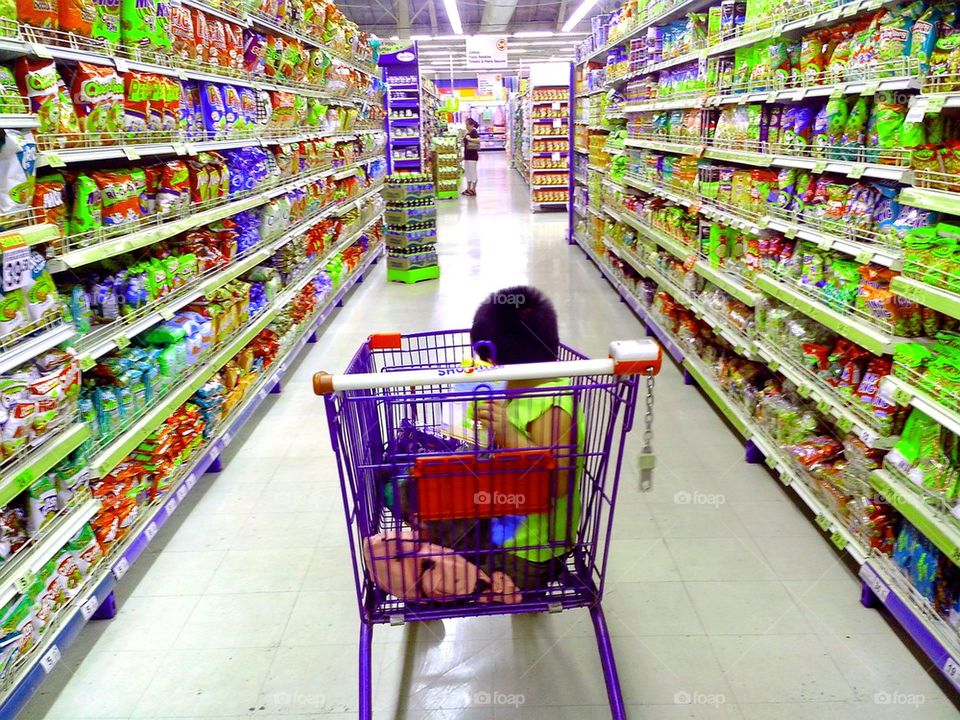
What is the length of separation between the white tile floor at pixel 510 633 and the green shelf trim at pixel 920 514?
465 millimetres

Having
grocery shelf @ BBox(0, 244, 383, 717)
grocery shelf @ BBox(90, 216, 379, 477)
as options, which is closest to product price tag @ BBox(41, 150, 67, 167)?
grocery shelf @ BBox(90, 216, 379, 477)

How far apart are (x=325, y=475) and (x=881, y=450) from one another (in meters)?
2.52

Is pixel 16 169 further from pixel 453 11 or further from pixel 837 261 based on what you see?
pixel 453 11

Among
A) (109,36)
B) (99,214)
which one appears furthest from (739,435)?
(109,36)

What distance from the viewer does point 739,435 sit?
12.5 feet

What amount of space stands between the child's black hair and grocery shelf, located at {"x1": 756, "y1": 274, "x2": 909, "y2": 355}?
1337 millimetres

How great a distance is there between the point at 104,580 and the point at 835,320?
2.94 metres

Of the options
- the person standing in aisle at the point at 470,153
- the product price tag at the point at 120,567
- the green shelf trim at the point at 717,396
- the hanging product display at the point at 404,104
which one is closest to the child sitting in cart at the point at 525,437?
the product price tag at the point at 120,567

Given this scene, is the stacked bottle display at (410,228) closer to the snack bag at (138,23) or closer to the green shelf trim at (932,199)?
the snack bag at (138,23)

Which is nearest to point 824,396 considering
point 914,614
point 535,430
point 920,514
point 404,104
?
point 920,514

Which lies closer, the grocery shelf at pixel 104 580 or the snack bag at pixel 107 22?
the grocery shelf at pixel 104 580

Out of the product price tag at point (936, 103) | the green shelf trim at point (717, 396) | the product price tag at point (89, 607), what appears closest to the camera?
the product price tag at point (936, 103)

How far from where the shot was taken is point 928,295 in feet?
6.66

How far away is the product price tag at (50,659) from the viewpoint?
2.02 metres
